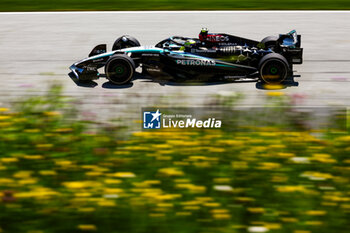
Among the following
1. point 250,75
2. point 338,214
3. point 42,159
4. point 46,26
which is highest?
point 46,26

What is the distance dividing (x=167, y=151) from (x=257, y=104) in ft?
12.2

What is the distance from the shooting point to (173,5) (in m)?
Answer: 19.1

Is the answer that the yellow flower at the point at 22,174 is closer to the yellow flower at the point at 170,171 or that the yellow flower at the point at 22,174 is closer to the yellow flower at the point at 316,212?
the yellow flower at the point at 170,171

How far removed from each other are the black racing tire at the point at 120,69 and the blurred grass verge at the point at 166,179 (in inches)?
178

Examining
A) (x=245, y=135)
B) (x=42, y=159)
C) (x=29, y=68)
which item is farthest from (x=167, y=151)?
(x=29, y=68)

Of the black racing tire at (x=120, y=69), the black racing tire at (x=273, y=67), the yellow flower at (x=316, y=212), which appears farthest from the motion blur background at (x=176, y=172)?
the black racing tire at (x=273, y=67)

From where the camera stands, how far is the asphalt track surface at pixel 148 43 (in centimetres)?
965

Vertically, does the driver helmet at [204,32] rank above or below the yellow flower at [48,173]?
above

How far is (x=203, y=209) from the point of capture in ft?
13.6

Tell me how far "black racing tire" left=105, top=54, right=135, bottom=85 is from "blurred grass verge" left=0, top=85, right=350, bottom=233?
452 cm

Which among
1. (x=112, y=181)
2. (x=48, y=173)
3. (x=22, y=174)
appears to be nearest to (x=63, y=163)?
(x=48, y=173)

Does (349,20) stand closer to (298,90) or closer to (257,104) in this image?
(298,90)

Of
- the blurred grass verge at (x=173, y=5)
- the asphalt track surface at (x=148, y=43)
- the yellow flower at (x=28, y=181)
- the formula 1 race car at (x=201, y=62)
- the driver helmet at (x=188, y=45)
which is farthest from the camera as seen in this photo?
the blurred grass verge at (x=173, y=5)

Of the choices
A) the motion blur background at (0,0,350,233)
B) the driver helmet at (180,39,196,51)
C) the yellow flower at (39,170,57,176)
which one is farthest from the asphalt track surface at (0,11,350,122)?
the yellow flower at (39,170,57,176)
